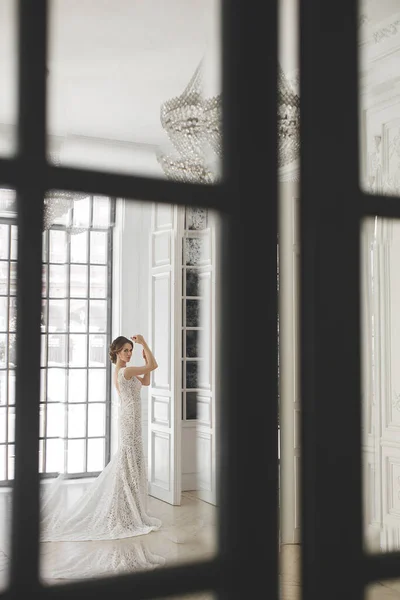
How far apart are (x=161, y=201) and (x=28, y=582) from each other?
296 mm

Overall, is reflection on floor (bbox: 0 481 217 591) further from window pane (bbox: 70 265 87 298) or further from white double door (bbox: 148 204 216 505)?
window pane (bbox: 70 265 87 298)

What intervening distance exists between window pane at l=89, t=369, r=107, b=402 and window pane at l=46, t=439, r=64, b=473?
1.64 ft

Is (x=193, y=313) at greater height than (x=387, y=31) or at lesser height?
lesser

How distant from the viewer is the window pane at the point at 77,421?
623cm

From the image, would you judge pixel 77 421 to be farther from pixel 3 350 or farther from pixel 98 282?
pixel 98 282

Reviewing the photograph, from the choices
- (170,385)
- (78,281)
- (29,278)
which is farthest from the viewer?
(78,281)

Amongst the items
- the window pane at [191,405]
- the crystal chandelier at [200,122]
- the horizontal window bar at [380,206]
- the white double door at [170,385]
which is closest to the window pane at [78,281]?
the white double door at [170,385]

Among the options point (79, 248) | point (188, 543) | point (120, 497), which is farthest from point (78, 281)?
point (188, 543)

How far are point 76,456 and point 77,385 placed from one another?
656 mm

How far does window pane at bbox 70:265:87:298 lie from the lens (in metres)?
6.38

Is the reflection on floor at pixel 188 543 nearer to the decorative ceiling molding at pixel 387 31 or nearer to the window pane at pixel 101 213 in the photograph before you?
the decorative ceiling molding at pixel 387 31

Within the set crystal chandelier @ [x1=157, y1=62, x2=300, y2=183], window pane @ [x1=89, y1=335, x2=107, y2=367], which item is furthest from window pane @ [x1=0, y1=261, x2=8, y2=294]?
crystal chandelier @ [x1=157, y1=62, x2=300, y2=183]

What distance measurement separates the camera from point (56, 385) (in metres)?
6.24

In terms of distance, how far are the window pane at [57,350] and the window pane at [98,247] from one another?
79 centimetres
